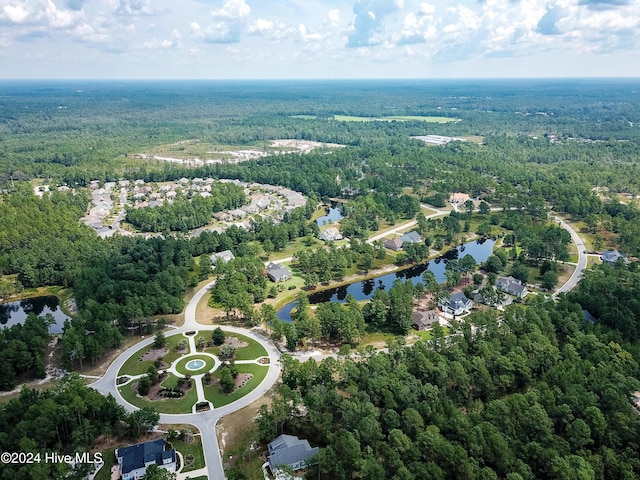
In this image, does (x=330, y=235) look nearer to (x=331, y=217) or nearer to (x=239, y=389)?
(x=331, y=217)

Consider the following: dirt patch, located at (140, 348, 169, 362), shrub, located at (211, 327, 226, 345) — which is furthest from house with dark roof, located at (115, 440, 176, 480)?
shrub, located at (211, 327, 226, 345)

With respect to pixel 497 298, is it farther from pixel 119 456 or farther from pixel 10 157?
pixel 10 157

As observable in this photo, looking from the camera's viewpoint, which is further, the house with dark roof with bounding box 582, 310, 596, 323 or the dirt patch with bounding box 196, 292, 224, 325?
the dirt patch with bounding box 196, 292, 224, 325

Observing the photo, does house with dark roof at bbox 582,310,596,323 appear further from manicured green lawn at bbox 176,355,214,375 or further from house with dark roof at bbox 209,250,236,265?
house with dark roof at bbox 209,250,236,265

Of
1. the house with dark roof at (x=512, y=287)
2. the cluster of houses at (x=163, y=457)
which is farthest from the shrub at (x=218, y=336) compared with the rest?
the house with dark roof at (x=512, y=287)

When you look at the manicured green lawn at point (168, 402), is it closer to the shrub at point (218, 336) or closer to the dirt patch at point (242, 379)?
the dirt patch at point (242, 379)

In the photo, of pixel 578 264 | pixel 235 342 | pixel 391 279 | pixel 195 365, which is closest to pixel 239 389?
pixel 195 365
